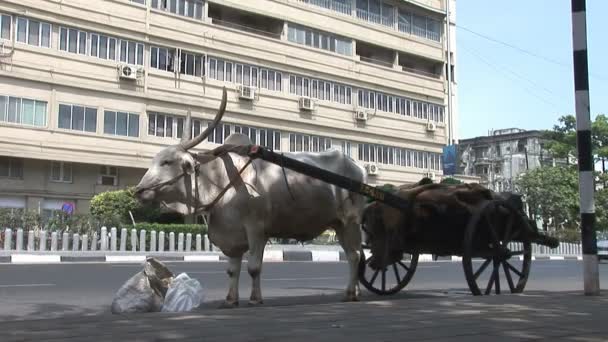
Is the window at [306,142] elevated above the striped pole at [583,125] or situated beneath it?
elevated above

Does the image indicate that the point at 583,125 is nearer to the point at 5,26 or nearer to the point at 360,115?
the point at 5,26

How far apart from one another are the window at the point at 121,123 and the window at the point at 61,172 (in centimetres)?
251

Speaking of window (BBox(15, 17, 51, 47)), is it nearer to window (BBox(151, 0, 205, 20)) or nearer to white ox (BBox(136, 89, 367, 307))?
window (BBox(151, 0, 205, 20))

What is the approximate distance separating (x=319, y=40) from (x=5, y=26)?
1867 centimetres

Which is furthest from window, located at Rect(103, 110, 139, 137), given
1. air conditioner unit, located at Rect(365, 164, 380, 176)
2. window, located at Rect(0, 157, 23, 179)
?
air conditioner unit, located at Rect(365, 164, 380, 176)

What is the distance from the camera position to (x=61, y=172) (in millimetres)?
34281

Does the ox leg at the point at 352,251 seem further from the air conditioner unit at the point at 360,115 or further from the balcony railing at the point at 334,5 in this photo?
the air conditioner unit at the point at 360,115

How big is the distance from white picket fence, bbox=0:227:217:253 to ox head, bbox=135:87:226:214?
711 inches

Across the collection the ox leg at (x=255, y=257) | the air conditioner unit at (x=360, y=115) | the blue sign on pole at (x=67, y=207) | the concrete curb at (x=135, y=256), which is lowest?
the concrete curb at (x=135, y=256)

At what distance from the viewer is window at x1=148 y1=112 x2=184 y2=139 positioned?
35.9m

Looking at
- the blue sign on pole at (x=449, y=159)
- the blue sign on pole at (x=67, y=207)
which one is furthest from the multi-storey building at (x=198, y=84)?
→ the blue sign on pole at (x=449, y=159)

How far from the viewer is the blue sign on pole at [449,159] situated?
1901 inches

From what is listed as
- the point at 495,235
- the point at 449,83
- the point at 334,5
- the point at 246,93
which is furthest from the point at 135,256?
→ the point at 449,83

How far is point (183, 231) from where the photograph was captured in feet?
96.2
